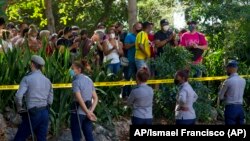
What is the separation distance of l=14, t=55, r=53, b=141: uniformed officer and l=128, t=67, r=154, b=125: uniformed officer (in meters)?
1.42

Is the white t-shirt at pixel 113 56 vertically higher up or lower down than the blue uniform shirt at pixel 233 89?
higher up

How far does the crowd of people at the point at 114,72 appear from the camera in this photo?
981 centimetres

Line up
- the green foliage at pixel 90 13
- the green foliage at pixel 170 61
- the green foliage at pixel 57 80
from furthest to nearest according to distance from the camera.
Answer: the green foliage at pixel 90 13 → the green foliage at pixel 170 61 → the green foliage at pixel 57 80

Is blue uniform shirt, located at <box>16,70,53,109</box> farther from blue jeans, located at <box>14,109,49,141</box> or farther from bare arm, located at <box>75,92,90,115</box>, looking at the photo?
bare arm, located at <box>75,92,90,115</box>

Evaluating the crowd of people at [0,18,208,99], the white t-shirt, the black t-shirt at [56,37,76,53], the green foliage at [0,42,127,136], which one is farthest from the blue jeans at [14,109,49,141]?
the white t-shirt

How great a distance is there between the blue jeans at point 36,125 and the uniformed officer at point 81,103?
49 centimetres

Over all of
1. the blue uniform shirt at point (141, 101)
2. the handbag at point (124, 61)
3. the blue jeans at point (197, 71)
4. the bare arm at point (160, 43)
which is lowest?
the blue uniform shirt at point (141, 101)

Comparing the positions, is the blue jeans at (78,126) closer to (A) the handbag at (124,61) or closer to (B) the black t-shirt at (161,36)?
(A) the handbag at (124,61)

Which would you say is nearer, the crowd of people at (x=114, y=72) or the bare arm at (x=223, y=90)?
the crowd of people at (x=114, y=72)

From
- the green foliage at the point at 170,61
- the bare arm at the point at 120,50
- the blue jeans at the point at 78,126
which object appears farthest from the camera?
the bare arm at the point at 120,50

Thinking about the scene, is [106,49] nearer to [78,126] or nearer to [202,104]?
[202,104]

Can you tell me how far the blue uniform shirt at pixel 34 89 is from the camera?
31.6 ft

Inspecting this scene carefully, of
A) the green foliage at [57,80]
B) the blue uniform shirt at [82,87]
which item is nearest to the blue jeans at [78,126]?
the blue uniform shirt at [82,87]

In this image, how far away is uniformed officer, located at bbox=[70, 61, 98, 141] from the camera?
9938mm
